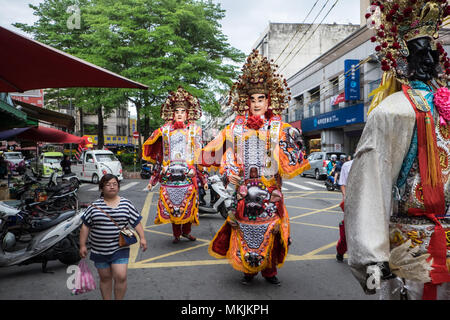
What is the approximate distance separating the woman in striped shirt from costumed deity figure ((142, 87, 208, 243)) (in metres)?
2.32

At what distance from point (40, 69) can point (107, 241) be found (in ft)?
8.10

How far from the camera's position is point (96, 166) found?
1602 centimetres

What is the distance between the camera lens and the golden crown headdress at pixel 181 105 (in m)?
5.62

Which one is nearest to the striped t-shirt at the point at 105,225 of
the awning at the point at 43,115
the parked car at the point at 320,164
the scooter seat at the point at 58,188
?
the scooter seat at the point at 58,188

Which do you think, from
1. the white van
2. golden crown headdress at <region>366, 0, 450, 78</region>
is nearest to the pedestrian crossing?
the white van

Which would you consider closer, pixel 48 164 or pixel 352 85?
pixel 352 85

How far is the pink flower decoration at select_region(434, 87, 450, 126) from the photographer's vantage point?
183cm

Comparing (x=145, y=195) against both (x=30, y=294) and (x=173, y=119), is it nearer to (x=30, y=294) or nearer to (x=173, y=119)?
(x=173, y=119)

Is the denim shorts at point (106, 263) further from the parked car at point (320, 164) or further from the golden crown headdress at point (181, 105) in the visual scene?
the parked car at point (320, 164)

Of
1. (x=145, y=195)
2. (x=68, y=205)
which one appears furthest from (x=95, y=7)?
(x=68, y=205)

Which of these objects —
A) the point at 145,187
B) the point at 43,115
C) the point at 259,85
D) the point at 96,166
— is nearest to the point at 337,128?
the point at 145,187

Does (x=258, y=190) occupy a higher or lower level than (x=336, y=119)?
lower

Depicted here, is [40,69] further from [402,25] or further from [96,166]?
[96,166]

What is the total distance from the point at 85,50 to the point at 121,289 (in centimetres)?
1743
